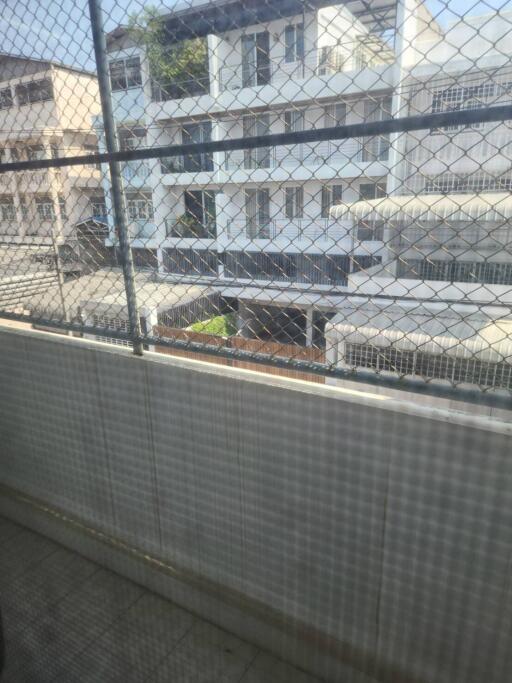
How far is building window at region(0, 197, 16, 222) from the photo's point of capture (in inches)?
115

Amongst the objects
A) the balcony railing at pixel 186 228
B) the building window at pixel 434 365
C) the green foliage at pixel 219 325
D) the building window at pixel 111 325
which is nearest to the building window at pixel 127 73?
the balcony railing at pixel 186 228

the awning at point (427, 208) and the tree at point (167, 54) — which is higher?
the tree at point (167, 54)

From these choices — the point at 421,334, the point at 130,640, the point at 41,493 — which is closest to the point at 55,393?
the point at 41,493

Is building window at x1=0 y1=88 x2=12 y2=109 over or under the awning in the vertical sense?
over

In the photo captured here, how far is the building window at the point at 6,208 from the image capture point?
2.92m

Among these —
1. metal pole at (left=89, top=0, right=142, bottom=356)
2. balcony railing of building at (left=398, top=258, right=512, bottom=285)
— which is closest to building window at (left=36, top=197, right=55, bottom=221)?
metal pole at (left=89, top=0, right=142, bottom=356)

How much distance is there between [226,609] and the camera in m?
1.61

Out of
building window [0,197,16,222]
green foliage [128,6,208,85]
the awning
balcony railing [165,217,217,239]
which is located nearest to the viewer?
the awning

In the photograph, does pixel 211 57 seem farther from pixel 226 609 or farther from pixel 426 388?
pixel 226 609

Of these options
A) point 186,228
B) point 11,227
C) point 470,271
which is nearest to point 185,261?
point 186,228

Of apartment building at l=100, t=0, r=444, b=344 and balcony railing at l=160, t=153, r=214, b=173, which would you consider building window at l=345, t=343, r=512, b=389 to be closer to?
apartment building at l=100, t=0, r=444, b=344

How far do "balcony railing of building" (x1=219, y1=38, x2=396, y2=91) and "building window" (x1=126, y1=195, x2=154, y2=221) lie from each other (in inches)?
23.5

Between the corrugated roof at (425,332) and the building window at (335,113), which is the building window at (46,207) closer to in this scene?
the building window at (335,113)

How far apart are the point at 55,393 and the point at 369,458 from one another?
1.36 meters
